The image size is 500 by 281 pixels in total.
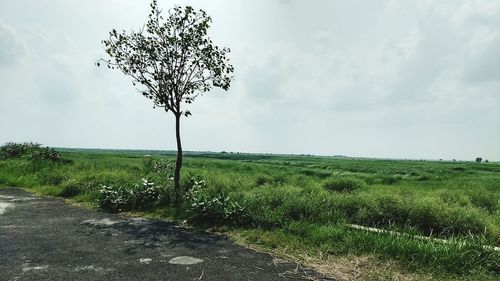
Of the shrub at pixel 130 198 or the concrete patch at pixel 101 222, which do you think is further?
the shrub at pixel 130 198

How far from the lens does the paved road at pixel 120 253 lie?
241 inches

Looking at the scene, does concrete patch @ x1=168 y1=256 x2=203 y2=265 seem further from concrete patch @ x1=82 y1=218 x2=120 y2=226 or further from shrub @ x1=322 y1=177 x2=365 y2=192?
shrub @ x1=322 y1=177 x2=365 y2=192

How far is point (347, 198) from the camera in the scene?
12703 mm

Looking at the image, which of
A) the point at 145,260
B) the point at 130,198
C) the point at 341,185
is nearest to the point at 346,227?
the point at 145,260

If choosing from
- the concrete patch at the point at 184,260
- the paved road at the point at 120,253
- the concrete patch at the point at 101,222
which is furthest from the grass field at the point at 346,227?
the concrete patch at the point at 184,260

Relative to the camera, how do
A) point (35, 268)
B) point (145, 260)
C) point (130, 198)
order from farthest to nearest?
point (130, 198)
point (145, 260)
point (35, 268)

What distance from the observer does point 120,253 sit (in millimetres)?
7250

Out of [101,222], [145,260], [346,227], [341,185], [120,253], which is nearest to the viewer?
[145,260]

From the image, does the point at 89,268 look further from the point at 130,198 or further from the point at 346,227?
the point at 130,198

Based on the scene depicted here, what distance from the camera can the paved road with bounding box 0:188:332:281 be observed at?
6129 millimetres

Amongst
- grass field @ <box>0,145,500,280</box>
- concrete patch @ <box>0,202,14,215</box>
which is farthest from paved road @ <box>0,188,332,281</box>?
concrete patch @ <box>0,202,14,215</box>

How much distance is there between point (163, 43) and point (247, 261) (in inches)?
346

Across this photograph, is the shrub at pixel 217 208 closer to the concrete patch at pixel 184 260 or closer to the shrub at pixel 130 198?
the shrub at pixel 130 198

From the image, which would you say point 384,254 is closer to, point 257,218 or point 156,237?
point 257,218
